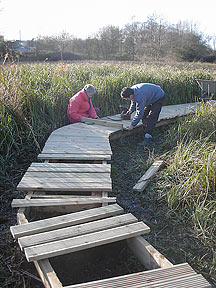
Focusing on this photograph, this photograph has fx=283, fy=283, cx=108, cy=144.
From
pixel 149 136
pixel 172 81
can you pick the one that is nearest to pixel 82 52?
pixel 172 81

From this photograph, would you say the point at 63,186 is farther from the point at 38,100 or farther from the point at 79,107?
the point at 79,107

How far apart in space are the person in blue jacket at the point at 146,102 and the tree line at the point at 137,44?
19.8 m

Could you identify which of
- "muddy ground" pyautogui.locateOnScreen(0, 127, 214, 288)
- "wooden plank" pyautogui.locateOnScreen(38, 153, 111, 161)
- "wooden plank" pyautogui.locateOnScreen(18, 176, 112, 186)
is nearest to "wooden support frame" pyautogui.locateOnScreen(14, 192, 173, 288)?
"muddy ground" pyautogui.locateOnScreen(0, 127, 214, 288)

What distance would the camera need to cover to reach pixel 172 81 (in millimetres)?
7508

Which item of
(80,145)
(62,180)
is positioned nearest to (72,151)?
(80,145)

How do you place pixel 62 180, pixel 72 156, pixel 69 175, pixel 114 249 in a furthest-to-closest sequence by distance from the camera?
1. pixel 72 156
2. pixel 69 175
3. pixel 62 180
4. pixel 114 249

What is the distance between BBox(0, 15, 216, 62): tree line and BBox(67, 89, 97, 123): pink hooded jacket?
19.4 m

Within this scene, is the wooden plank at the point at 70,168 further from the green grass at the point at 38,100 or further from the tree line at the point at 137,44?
the tree line at the point at 137,44

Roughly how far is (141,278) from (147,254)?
378mm

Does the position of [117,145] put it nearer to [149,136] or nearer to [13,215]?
[149,136]

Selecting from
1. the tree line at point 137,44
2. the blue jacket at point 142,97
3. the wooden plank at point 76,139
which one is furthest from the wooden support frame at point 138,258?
the tree line at point 137,44

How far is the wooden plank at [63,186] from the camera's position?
275cm

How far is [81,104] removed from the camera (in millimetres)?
5074

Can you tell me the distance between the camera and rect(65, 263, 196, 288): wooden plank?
161 centimetres
